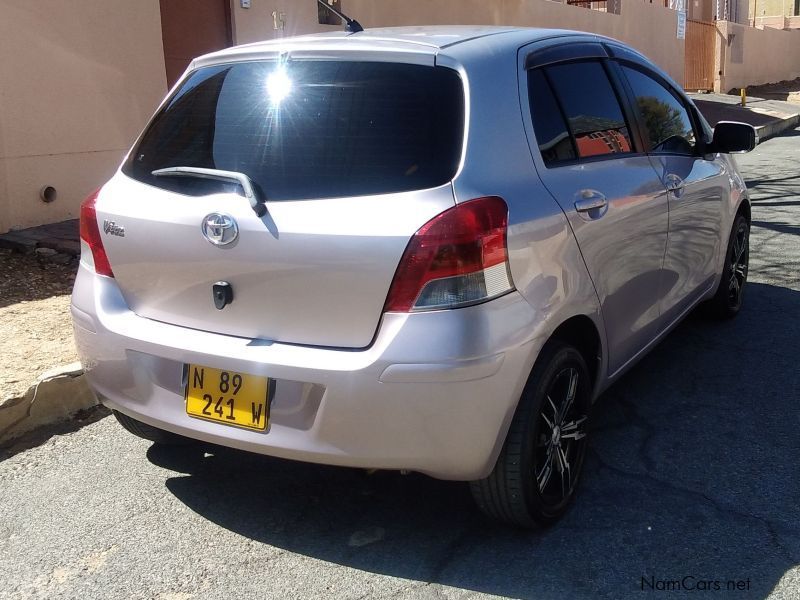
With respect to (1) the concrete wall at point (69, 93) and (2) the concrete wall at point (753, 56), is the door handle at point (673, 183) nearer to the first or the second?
(1) the concrete wall at point (69, 93)

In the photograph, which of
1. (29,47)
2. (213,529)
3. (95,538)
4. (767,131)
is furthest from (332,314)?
(767,131)

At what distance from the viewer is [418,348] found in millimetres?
2648

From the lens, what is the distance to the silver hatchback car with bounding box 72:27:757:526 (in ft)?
8.83

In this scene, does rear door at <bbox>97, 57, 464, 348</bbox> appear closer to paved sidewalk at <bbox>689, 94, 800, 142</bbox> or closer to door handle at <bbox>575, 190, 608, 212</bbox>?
door handle at <bbox>575, 190, 608, 212</bbox>

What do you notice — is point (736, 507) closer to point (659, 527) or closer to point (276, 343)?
point (659, 527)

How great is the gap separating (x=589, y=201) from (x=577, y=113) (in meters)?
0.43

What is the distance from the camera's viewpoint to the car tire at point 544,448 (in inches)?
116

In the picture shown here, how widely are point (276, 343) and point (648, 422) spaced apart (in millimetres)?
1999

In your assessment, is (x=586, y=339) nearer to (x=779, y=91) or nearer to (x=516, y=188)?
(x=516, y=188)

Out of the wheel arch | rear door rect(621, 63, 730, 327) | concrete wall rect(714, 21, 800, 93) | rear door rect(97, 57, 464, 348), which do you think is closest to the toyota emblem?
rear door rect(97, 57, 464, 348)

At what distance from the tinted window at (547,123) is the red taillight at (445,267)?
639 millimetres

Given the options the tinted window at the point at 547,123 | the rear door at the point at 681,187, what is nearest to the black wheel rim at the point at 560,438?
the tinted window at the point at 547,123

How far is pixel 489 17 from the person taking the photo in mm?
15398

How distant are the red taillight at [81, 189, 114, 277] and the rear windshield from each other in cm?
24
